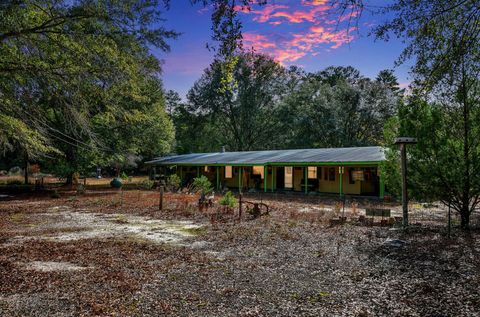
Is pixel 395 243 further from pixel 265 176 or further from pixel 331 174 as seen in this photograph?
pixel 265 176

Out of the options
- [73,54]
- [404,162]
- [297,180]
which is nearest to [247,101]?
[297,180]

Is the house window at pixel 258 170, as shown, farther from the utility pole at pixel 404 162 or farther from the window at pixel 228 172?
the utility pole at pixel 404 162

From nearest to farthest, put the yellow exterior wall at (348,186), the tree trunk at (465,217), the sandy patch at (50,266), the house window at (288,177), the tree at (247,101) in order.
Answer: the sandy patch at (50,266), the tree trunk at (465,217), the yellow exterior wall at (348,186), the house window at (288,177), the tree at (247,101)

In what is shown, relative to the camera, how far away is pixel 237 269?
6.71m

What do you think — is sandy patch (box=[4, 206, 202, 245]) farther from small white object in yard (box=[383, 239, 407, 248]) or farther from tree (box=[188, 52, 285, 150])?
tree (box=[188, 52, 285, 150])

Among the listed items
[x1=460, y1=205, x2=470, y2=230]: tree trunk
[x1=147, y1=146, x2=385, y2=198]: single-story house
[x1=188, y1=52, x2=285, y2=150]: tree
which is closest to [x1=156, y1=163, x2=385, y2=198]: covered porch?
[x1=147, y1=146, x2=385, y2=198]: single-story house

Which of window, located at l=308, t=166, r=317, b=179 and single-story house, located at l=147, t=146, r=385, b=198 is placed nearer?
single-story house, located at l=147, t=146, r=385, b=198

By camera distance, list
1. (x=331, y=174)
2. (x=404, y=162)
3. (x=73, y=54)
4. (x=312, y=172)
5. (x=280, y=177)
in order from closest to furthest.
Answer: (x=73, y=54)
(x=404, y=162)
(x=331, y=174)
(x=312, y=172)
(x=280, y=177)

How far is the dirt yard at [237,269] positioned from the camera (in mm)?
4879

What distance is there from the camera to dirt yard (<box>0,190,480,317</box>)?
16.0 ft

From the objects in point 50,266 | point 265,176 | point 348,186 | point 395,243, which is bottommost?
point 50,266

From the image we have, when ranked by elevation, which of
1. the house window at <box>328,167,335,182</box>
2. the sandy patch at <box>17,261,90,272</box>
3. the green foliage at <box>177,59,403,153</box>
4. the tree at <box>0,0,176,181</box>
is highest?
the green foliage at <box>177,59,403,153</box>

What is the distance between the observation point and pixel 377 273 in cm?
640

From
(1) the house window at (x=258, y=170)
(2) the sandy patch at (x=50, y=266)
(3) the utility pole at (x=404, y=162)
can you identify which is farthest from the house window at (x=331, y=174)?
(2) the sandy patch at (x=50, y=266)
